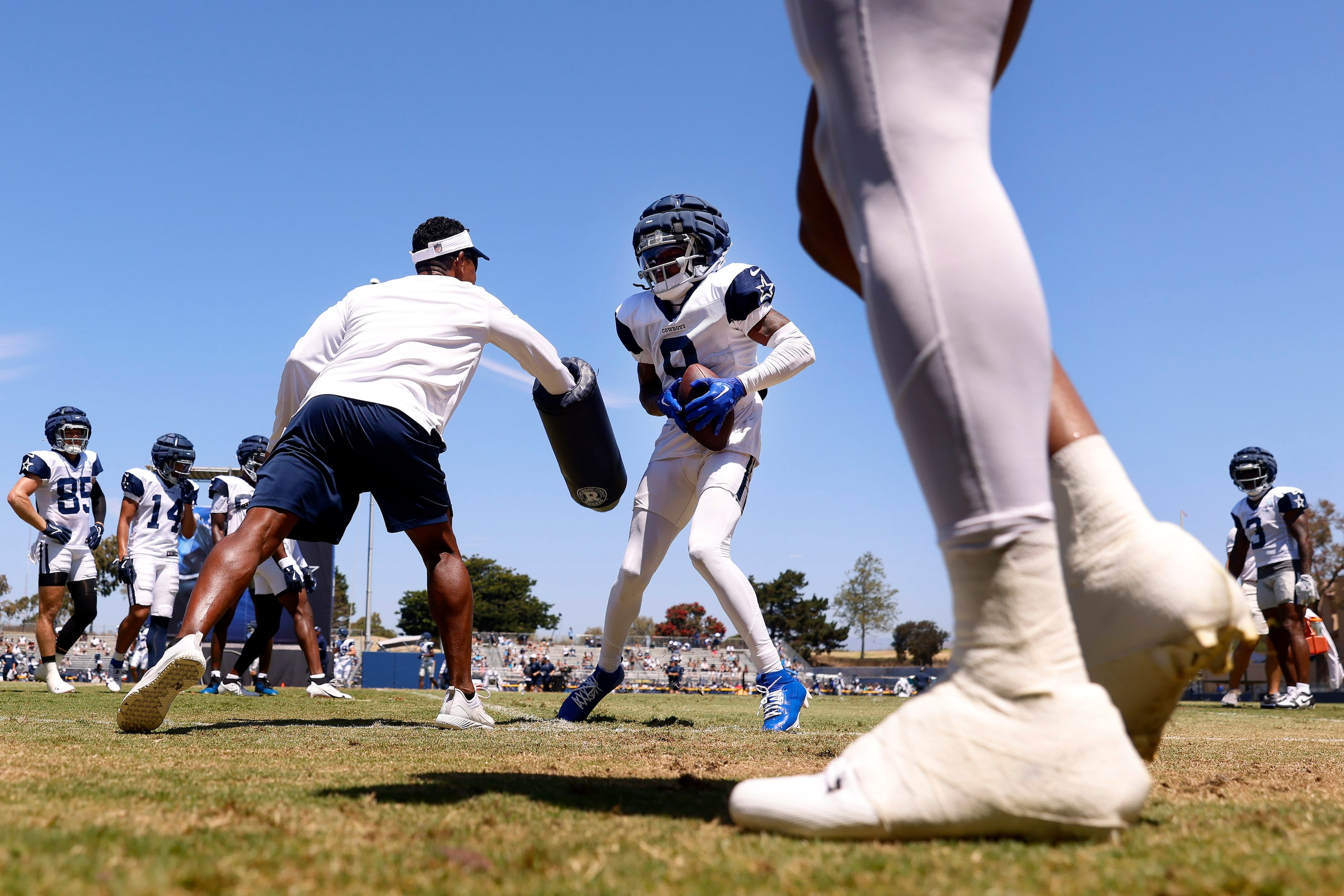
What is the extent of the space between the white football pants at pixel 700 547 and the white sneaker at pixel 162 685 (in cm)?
190

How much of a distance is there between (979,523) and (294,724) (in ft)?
13.4

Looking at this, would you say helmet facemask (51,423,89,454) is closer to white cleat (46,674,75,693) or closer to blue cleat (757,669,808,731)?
white cleat (46,674,75,693)

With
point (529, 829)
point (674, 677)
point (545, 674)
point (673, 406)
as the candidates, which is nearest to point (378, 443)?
point (673, 406)

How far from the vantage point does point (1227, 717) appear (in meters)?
7.02

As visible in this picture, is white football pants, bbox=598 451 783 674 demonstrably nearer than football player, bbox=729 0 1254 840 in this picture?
No

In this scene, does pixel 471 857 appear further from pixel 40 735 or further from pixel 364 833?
pixel 40 735

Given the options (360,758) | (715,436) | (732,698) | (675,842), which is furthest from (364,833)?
(732,698)

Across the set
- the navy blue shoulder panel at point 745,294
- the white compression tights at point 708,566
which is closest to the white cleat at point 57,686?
the white compression tights at point 708,566

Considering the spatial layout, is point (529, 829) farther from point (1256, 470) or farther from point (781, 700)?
point (1256, 470)

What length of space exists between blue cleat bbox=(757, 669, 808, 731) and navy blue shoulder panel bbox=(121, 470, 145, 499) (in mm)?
8348

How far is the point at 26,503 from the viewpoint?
9.14m

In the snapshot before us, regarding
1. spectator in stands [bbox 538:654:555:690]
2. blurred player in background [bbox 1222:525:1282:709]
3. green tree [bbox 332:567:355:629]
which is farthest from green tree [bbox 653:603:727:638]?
blurred player in background [bbox 1222:525:1282:709]

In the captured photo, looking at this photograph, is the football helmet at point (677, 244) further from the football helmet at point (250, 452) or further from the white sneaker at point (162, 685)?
the football helmet at point (250, 452)

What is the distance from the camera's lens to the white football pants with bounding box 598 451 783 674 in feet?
15.5
